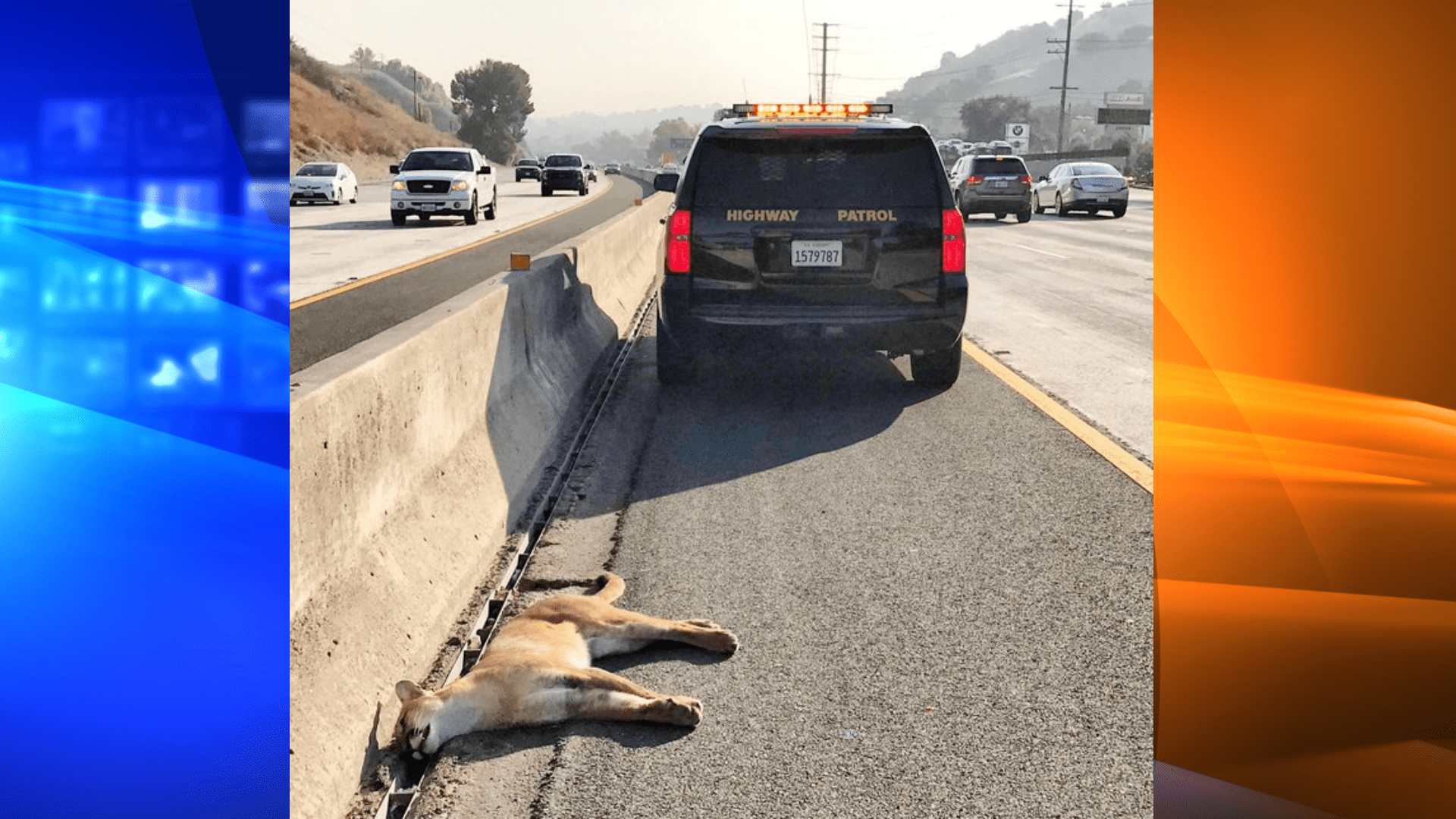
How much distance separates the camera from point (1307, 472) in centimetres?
532

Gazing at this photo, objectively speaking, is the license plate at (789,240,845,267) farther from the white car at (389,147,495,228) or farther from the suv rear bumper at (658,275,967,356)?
the white car at (389,147,495,228)

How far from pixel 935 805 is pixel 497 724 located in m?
1.33

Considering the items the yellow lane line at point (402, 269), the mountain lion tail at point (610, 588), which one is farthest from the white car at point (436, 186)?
the mountain lion tail at point (610, 588)

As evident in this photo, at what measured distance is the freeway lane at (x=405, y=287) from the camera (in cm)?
1380

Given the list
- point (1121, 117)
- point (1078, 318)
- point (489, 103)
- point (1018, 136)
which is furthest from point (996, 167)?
point (489, 103)

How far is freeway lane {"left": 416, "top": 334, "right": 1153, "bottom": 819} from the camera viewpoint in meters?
4.04

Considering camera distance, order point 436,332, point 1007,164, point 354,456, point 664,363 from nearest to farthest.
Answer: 1. point 354,456
2. point 436,332
3. point 664,363
4. point 1007,164

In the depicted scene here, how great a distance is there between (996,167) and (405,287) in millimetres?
21341

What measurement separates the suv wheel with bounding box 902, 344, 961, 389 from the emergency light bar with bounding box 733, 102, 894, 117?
1759 millimetres

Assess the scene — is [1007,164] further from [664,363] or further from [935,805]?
[935,805]

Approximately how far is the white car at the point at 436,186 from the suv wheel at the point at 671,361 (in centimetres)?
2607

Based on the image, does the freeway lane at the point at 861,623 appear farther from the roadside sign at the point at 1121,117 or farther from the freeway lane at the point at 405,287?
the roadside sign at the point at 1121,117

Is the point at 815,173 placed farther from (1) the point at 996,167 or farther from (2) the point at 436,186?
(1) the point at 996,167

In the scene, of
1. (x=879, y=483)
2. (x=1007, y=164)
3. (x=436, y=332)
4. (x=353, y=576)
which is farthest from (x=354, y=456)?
(x=1007, y=164)
